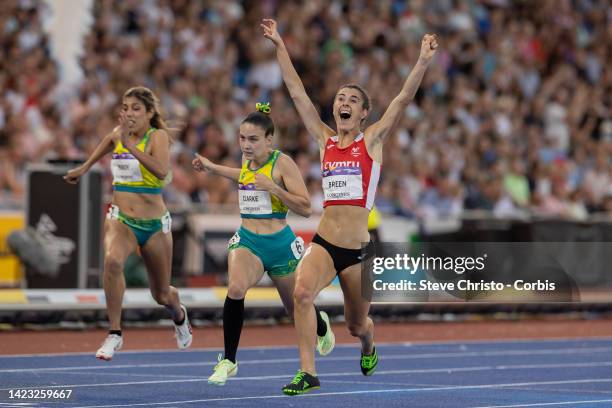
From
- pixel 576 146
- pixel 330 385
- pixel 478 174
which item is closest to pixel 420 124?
pixel 478 174

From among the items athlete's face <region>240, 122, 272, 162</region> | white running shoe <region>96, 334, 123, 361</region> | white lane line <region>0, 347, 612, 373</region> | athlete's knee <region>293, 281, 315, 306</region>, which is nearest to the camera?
athlete's knee <region>293, 281, 315, 306</region>

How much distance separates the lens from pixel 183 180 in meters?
20.9

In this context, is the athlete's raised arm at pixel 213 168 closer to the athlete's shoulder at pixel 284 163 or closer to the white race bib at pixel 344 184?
the athlete's shoulder at pixel 284 163

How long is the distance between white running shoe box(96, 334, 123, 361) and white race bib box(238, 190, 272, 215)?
1.83 metres

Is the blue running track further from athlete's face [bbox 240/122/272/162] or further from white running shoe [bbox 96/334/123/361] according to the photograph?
athlete's face [bbox 240/122/272/162]

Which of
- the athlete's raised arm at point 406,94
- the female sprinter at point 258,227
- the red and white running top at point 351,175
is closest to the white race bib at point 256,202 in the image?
the female sprinter at point 258,227

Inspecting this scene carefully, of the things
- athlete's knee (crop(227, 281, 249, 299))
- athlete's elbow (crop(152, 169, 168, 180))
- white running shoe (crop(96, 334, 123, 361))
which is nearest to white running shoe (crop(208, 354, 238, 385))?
athlete's knee (crop(227, 281, 249, 299))

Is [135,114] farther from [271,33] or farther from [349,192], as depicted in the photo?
[349,192]

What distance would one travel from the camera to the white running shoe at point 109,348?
12031 mm

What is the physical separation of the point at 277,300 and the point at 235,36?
703 centimetres

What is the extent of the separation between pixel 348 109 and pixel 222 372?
7.45ft

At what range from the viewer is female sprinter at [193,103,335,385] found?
1119 cm

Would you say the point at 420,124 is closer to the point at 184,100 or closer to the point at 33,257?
the point at 184,100

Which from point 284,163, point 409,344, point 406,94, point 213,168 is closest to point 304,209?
point 284,163
